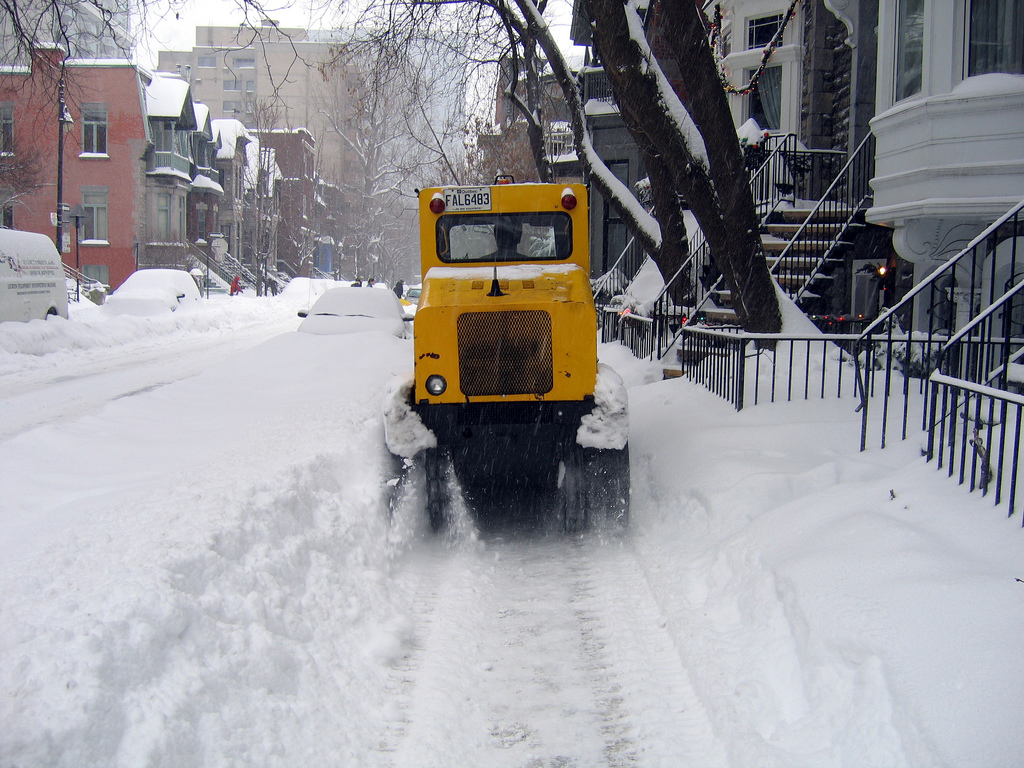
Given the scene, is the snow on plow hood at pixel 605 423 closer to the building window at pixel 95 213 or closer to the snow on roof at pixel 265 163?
the snow on roof at pixel 265 163

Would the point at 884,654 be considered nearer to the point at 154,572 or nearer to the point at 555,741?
the point at 555,741

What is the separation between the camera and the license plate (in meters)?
7.39

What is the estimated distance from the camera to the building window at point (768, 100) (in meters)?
17.8

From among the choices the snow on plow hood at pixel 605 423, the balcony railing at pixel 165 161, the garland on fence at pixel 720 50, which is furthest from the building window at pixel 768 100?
the balcony railing at pixel 165 161

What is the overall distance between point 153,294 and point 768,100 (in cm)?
1857

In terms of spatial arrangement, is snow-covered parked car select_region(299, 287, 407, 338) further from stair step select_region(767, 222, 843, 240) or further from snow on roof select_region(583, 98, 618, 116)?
snow on roof select_region(583, 98, 618, 116)

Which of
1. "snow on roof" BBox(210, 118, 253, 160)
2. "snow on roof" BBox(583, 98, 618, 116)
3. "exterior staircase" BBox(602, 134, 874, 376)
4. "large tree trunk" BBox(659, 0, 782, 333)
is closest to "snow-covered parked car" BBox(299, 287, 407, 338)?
"exterior staircase" BBox(602, 134, 874, 376)

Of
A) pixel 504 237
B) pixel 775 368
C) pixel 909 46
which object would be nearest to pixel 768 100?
pixel 909 46

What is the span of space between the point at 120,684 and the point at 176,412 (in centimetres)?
629

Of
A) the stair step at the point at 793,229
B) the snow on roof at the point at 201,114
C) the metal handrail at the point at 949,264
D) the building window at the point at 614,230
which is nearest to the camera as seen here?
the metal handrail at the point at 949,264

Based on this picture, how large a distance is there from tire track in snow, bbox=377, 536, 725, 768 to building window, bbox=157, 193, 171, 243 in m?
41.3

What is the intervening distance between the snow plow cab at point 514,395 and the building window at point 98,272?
129 ft

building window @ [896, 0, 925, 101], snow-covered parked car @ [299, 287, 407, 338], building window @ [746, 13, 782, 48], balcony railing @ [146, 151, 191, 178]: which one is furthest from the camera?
balcony railing @ [146, 151, 191, 178]

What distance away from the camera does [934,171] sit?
8867 millimetres
